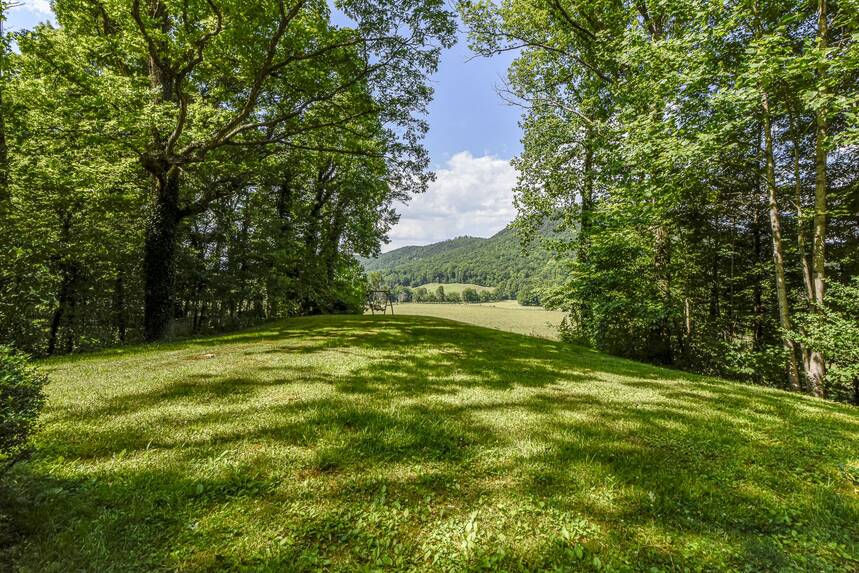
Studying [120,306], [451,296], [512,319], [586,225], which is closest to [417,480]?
[586,225]

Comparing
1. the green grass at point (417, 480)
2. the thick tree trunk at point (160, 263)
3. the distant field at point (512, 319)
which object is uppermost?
the thick tree trunk at point (160, 263)

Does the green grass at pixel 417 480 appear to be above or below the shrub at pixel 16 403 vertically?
below

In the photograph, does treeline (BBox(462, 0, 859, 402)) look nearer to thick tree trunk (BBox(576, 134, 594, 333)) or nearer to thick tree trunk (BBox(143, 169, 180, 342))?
thick tree trunk (BBox(576, 134, 594, 333))

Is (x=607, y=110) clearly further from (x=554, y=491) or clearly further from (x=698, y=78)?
(x=554, y=491)

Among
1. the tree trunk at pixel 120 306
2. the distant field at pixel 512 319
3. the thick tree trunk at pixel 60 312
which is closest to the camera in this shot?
the thick tree trunk at pixel 60 312

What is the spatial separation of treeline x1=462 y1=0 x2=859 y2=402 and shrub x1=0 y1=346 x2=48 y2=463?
12136mm

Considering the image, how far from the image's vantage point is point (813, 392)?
873cm

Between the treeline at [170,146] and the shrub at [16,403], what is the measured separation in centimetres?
613

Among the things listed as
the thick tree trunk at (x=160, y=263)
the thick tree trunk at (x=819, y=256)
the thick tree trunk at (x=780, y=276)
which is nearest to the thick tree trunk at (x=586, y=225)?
the thick tree trunk at (x=780, y=276)

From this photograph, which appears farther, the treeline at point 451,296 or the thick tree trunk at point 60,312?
the treeline at point 451,296

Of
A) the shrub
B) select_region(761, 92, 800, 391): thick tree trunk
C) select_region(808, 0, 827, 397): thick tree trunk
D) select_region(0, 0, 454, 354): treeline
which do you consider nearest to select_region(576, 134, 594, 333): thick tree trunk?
select_region(761, 92, 800, 391): thick tree trunk

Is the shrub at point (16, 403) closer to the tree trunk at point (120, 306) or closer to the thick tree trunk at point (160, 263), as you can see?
the thick tree trunk at point (160, 263)

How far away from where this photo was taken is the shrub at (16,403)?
2.31 meters

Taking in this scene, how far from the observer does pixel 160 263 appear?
1198cm
